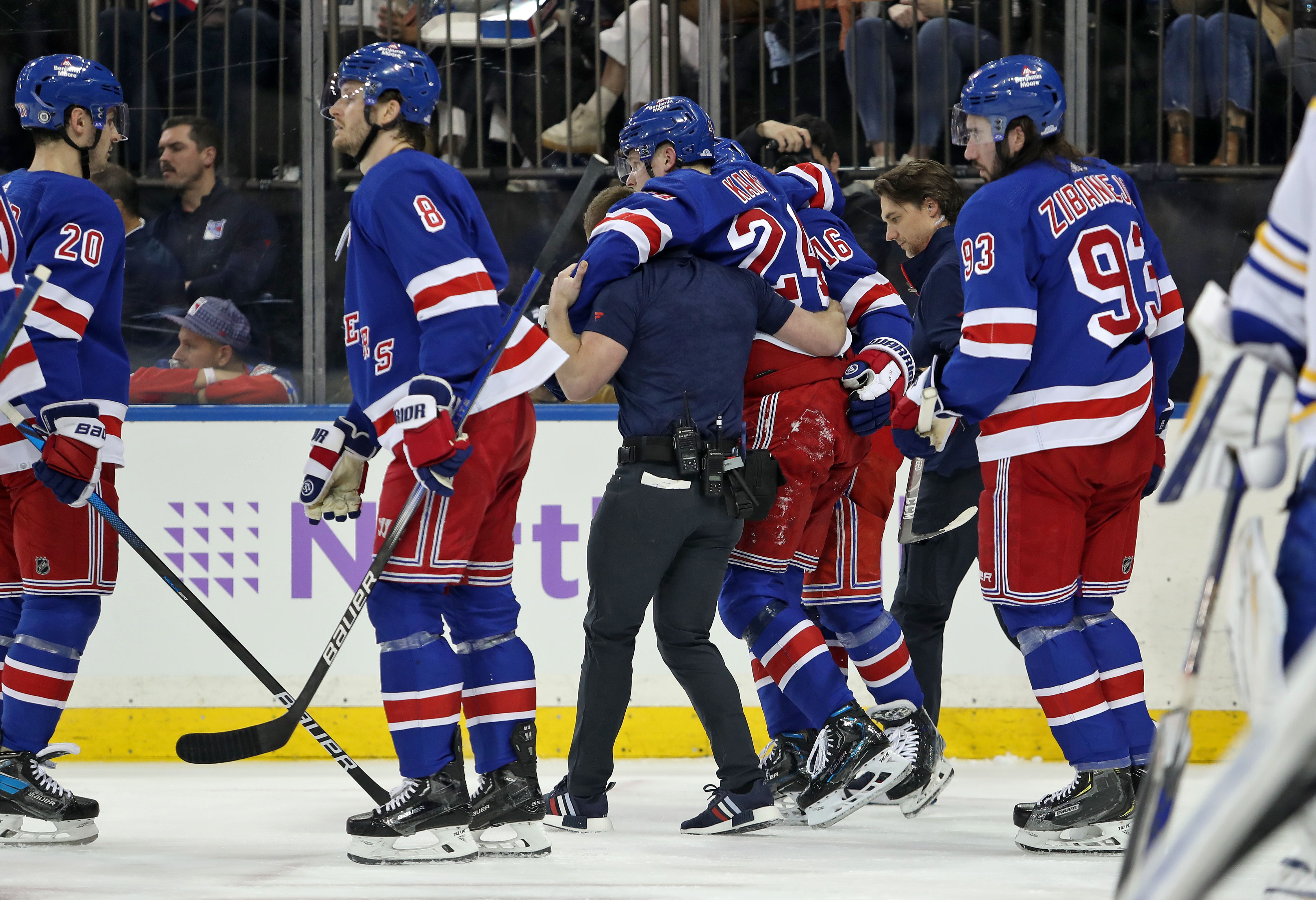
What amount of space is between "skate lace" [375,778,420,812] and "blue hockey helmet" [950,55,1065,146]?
1684 millimetres

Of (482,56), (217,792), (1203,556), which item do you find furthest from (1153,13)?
(217,792)

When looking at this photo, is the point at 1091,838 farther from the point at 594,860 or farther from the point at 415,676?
the point at 415,676

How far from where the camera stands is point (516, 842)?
2.83 meters

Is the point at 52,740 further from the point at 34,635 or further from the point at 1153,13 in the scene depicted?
the point at 1153,13

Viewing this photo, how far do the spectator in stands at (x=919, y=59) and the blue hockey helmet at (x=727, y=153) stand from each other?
54.6 inches

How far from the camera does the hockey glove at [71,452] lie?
294cm

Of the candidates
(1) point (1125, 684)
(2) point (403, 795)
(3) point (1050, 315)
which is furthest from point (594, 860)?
(3) point (1050, 315)

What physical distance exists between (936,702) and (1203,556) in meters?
0.94

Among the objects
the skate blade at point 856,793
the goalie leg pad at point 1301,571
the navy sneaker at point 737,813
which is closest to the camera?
the goalie leg pad at point 1301,571

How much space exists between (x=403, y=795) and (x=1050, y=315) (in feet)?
5.04

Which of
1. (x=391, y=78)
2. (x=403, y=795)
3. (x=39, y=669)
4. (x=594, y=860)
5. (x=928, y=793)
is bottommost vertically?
(x=928, y=793)

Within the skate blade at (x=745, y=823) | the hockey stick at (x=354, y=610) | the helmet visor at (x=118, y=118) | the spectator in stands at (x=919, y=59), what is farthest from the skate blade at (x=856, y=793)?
the spectator in stands at (x=919, y=59)

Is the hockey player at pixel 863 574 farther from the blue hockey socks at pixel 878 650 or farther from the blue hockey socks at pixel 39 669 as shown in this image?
the blue hockey socks at pixel 39 669

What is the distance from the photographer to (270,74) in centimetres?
464
